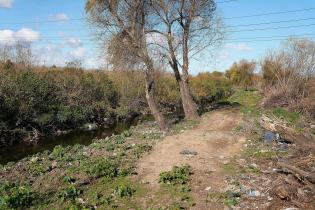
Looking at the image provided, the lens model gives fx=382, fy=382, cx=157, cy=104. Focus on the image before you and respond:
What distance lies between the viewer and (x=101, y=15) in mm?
19906

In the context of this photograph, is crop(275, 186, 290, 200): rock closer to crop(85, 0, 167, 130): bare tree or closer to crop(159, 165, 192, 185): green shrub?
crop(159, 165, 192, 185): green shrub

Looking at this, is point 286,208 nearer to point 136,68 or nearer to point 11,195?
point 11,195

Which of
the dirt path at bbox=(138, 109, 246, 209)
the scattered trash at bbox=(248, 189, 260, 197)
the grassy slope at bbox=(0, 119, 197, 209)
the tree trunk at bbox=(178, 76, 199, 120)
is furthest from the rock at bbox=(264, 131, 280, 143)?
the tree trunk at bbox=(178, 76, 199, 120)

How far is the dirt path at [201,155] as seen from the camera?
1074 centimetres

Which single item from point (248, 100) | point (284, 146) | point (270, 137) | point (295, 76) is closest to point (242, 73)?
point (248, 100)

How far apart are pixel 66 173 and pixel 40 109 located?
17.9 metres

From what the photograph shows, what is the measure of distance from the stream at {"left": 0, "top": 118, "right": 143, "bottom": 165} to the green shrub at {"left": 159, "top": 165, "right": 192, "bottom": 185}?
11028 millimetres

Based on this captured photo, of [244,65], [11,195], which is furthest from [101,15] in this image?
[244,65]

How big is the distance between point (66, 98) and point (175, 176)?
23131mm

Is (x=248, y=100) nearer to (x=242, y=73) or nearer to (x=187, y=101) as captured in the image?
(x=187, y=101)

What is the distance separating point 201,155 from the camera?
1372 cm

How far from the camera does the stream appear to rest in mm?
20970

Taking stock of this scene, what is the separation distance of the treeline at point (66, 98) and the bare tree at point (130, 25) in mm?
1302

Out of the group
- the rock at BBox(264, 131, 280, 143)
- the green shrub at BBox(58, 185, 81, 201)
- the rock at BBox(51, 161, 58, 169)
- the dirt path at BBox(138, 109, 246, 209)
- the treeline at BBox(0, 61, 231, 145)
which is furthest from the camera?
the treeline at BBox(0, 61, 231, 145)
